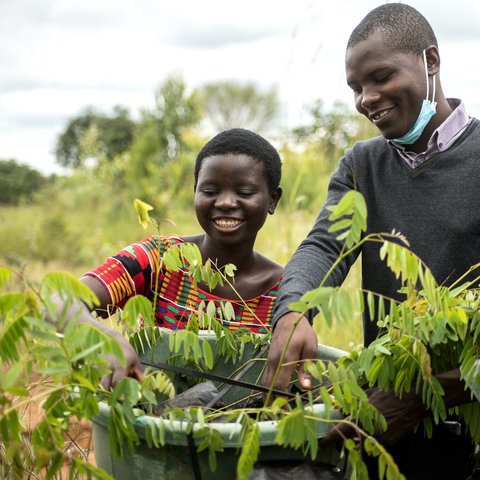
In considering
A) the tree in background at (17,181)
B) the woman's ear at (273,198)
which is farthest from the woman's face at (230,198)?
the tree in background at (17,181)

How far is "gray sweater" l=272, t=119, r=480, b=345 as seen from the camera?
7.90ft

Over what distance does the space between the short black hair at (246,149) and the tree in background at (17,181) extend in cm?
1844

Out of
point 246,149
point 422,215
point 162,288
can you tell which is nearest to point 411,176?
point 422,215

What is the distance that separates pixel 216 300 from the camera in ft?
8.30

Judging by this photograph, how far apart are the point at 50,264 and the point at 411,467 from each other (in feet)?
29.7

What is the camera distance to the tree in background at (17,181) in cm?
2111

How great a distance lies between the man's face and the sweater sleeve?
0.28 m

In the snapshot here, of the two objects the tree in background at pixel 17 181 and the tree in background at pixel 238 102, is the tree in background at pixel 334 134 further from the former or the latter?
the tree in background at pixel 238 102

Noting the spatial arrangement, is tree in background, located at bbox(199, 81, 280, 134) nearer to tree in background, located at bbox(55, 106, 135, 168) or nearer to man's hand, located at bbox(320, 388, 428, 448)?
tree in background, located at bbox(55, 106, 135, 168)

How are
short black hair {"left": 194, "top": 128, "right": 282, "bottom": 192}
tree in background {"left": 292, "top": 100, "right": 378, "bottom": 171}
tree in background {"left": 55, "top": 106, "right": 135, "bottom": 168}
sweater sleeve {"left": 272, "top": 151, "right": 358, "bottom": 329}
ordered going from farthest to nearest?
tree in background {"left": 55, "top": 106, "right": 135, "bottom": 168}
tree in background {"left": 292, "top": 100, "right": 378, "bottom": 171}
short black hair {"left": 194, "top": 128, "right": 282, "bottom": 192}
sweater sleeve {"left": 272, "top": 151, "right": 358, "bottom": 329}

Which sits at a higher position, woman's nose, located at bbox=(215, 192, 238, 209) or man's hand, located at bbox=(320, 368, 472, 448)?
woman's nose, located at bbox=(215, 192, 238, 209)

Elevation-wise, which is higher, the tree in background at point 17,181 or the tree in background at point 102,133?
the tree in background at point 102,133

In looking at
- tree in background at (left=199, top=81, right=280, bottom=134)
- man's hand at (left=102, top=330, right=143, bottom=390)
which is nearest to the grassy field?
man's hand at (left=102, top=330, right=143, bottom=390)

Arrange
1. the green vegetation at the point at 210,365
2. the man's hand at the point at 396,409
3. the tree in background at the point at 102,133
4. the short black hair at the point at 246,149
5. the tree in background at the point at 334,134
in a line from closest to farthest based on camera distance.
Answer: the green vegetation at the point at 210,365
the man's hand at the point at 396,409
the short black hair at the point at 246,149
the tree in background at the point at 334,134
the tree in background at the point at 102,133
